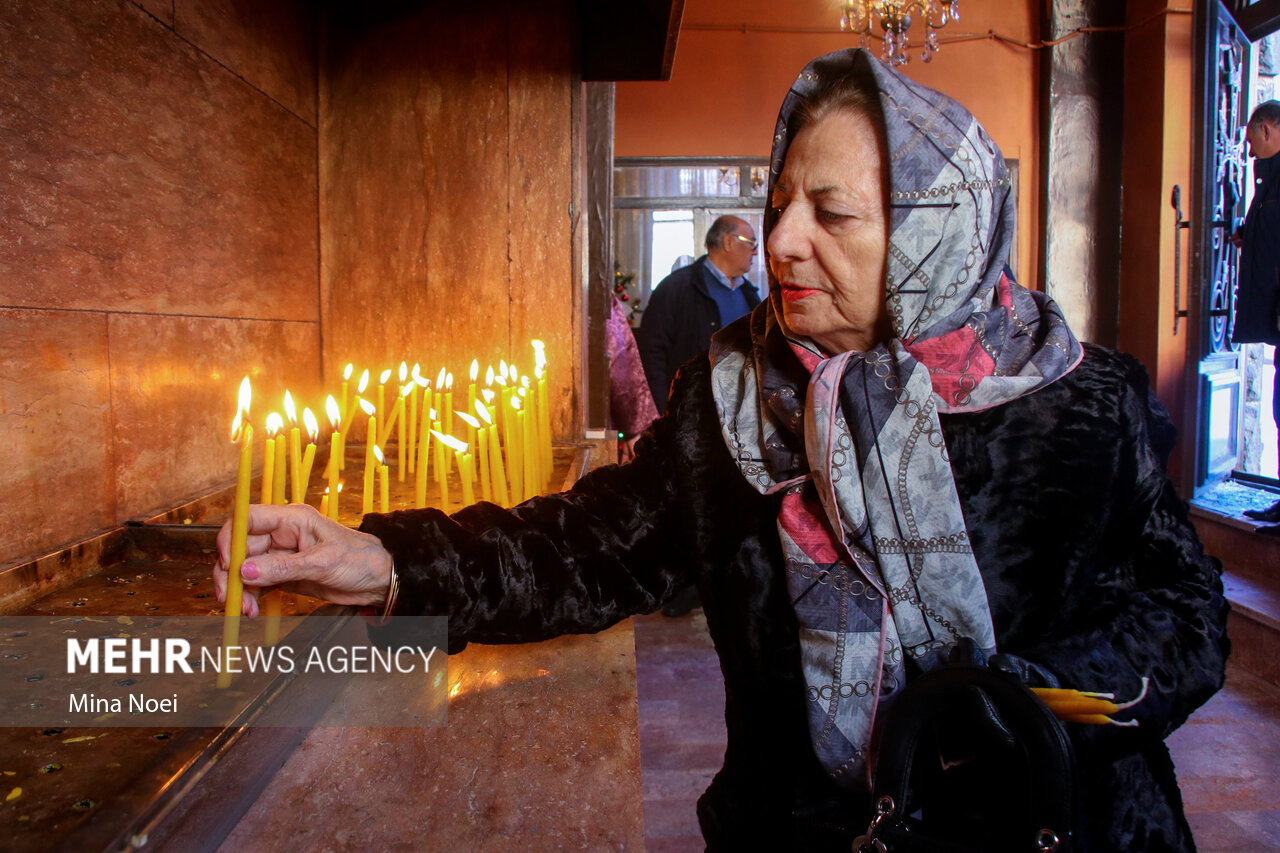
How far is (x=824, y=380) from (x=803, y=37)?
22.8 ft

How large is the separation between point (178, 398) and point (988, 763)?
1.76m

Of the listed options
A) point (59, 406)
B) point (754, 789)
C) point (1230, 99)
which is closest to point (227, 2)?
point (59, 406)

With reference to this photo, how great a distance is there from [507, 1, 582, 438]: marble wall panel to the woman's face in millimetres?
1694

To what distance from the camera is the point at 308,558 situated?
959 mm

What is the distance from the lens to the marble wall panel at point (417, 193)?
268 centimetres

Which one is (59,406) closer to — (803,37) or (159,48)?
(159,48)

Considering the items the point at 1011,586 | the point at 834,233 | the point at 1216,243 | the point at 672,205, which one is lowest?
the point at 1011,586

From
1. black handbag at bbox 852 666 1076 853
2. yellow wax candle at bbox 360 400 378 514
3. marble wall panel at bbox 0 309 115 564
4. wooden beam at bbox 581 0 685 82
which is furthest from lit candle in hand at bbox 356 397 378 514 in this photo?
wooden beam at bbox 581 0 685 82

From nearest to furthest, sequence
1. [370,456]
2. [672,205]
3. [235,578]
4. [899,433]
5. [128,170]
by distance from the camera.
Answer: [235,578] < [899,433] < [370,456] < [128,170] < [672,205]

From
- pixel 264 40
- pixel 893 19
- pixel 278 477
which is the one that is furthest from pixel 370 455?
pixel 893 19

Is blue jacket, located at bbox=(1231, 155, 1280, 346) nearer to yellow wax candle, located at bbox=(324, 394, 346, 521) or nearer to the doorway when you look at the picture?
the doorway

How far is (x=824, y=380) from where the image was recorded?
1.08 meters

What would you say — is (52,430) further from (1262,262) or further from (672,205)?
(672,205)

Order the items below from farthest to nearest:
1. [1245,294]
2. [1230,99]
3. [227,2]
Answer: [1230,99] → [1245,294] → [227,2]
